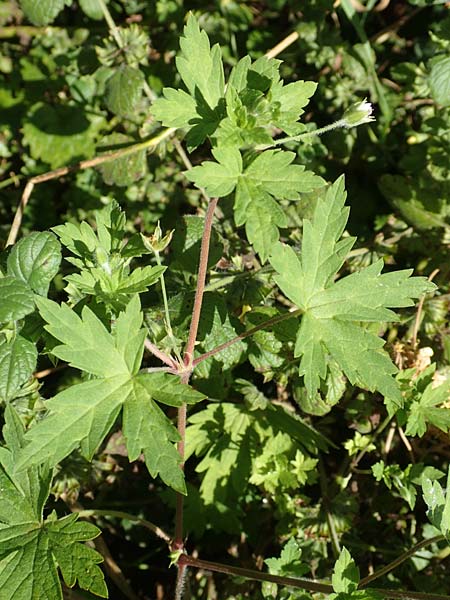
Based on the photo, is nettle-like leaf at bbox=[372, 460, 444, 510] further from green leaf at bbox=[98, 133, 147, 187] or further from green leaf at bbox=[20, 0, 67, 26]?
green leaf at bbox=[20, 0, 67, 26]

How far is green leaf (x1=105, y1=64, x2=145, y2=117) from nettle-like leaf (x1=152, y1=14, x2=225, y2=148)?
3.56 ft

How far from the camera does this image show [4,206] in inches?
153

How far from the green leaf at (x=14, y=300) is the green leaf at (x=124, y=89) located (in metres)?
1.31

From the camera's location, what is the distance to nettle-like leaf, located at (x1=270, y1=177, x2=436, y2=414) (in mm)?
2043

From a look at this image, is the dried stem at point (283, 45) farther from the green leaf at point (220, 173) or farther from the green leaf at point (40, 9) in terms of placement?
the green leaf at point (220, 173)

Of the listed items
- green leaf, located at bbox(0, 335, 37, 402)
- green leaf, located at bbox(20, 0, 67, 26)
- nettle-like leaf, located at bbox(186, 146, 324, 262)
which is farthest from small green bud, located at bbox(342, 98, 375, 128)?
green leaf, located at bbox(20, 0, 67, 26)

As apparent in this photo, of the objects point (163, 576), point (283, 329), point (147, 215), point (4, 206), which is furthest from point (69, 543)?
point (4, 206)

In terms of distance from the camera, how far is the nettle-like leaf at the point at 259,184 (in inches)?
77.4

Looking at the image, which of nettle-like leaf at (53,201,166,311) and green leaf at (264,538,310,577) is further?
green leaf at (264,538,310,577)

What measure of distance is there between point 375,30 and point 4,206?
7.80ft

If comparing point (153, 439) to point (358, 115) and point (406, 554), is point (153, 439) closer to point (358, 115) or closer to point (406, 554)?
point (406, 554)

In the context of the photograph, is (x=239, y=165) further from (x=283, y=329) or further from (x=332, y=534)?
(x=332, y=534)

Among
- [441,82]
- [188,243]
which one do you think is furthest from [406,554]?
[441,82]

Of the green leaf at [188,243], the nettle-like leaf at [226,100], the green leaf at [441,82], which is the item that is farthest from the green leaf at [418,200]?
the nettle-like leaf at [226,100]
